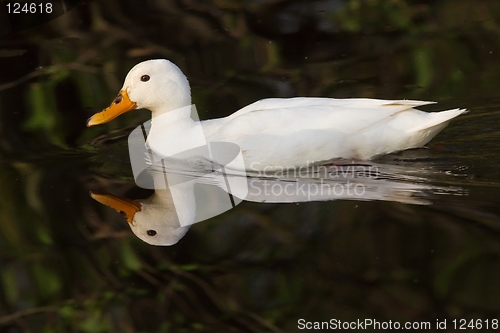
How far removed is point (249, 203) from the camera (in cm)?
561

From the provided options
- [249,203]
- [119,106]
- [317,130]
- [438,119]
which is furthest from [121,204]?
[438,119]

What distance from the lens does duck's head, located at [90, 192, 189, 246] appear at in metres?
5.29

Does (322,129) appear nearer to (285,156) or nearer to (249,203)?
(285,156)

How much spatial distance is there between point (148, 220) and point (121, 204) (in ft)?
1.02

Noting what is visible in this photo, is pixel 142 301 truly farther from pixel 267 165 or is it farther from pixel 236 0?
pixel 236 0

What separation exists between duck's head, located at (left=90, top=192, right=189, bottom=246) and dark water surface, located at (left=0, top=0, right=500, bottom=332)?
94mm

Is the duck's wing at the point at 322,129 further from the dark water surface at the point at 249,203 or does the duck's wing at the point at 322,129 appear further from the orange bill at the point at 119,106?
the orange bill at the point at 119,106

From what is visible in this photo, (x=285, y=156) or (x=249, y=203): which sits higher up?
(x=285, y=156)

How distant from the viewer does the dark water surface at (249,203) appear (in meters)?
4.57

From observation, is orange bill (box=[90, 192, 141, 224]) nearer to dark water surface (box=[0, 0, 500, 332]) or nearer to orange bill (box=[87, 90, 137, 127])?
dark water surface (box=[0, 0, 500, 332])

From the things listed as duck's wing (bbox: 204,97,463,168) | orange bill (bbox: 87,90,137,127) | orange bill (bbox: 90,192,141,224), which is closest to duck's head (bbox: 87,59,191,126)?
orange bill (bbox: 87,90,137,127)

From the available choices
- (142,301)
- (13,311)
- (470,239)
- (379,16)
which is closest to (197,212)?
(142,301)

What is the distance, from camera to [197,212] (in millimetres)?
5559

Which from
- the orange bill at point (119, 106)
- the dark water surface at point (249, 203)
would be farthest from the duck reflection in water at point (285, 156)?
the orange bill at point (119, 106)
